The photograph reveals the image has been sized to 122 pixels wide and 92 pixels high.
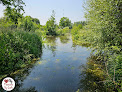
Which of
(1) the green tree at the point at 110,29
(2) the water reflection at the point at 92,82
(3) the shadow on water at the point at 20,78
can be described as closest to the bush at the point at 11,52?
(3) the shadow on water at the point at 20,78

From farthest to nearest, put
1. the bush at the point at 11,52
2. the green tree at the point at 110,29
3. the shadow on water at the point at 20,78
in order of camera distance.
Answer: the bush at the point at 11,52, the green tree at the point at 110,29, the shadow on water at the point at 20,78

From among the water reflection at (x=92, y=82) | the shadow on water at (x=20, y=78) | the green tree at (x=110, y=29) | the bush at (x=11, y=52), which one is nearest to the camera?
the water reflection at (x=92, y=82)

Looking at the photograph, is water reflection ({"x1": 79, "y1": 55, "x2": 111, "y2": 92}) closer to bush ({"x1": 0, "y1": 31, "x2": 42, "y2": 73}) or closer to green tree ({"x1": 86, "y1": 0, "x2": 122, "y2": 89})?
green tree ({"x1": 86, "y1": 0, "x2": 122, "y2": 89})

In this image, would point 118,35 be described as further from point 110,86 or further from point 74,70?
point 74,70

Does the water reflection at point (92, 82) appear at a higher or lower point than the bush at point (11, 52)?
lower

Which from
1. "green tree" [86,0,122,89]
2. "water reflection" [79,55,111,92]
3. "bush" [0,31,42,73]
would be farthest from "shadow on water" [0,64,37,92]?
"green tree" [86,0,122,89]

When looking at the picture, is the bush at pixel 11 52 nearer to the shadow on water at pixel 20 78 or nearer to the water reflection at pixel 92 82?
the shadow on water at pixel 20 78

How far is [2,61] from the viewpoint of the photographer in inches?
227

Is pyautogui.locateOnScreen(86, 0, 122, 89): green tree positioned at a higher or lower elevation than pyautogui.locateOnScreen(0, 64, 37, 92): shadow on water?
higher

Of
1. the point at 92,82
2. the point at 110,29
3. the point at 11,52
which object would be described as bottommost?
the point at 92,82

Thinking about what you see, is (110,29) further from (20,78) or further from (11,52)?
(11,52)

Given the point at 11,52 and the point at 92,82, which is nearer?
the point at 92,82

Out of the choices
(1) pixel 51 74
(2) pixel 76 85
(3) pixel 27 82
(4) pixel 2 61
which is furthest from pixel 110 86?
(4) pixel 2 61

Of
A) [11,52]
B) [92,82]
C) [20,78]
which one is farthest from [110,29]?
[11,52]
